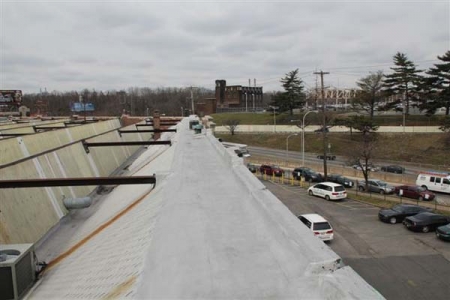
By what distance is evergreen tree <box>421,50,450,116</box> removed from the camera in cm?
4681

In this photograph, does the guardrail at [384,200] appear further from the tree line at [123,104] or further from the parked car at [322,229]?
the tree line at [123,104]

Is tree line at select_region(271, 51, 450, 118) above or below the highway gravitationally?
above

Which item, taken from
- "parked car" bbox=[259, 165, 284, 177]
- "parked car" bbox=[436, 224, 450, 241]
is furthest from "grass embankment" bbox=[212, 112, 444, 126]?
"parked car" bbox=[436, 224, 450, 241]

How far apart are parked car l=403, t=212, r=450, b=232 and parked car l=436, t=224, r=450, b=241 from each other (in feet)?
2.96

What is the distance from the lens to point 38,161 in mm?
11430

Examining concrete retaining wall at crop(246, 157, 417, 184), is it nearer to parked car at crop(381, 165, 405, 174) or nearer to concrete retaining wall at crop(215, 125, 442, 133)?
parked car at crop(381, 165, 405, 174)

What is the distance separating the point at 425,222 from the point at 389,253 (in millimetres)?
3746

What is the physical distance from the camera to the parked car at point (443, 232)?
15711 millimetres

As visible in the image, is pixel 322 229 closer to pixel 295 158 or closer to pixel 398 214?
pixel 398 214

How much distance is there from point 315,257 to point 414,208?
1850 centimetres

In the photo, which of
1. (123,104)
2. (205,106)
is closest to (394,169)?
(205,106)

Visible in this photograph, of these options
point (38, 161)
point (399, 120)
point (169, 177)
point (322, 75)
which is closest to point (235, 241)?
point (169, 177)

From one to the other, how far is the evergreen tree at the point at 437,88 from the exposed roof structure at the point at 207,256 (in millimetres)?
48781

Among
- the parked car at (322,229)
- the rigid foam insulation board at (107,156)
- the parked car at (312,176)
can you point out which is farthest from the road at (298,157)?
the rigid foam insulation board at (107,156)
